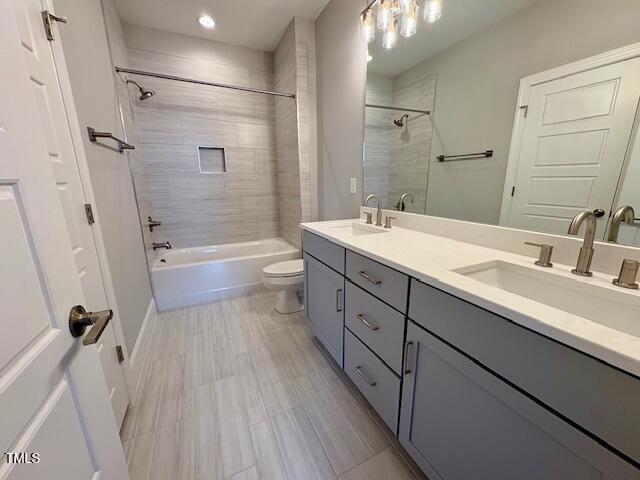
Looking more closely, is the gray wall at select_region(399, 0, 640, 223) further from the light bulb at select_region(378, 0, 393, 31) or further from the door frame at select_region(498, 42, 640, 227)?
the light bulb at select_region(378, 0, 393, 31)

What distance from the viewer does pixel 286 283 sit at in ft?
6.99

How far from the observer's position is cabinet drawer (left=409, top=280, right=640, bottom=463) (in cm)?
45

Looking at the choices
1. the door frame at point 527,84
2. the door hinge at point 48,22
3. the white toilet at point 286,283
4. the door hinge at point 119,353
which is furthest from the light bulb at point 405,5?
the door hinge at point 119,353

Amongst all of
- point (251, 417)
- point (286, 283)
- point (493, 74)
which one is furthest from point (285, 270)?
point (493, 74)

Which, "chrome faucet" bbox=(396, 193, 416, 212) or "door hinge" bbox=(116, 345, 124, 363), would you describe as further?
"chrome faucet" bbox=(396, 193, 416, 212)

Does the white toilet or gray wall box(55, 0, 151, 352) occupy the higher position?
gray wall box(55, 0, 151, 352)

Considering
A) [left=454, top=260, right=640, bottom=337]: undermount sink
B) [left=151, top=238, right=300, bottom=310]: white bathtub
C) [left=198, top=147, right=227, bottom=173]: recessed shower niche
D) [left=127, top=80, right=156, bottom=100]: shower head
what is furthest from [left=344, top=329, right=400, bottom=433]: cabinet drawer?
[left=127, top=80, right=156, bottom=100]: shower head

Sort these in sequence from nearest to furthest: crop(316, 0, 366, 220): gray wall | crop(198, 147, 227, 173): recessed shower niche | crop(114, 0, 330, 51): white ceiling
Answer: crop(316, 0, 366, 220): gray wall < crop(114, 0, 330, 51): white ceiling < crop(198, 147, 227, 173): recessed shower niche

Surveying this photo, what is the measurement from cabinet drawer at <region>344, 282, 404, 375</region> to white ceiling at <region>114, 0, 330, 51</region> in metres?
2.39

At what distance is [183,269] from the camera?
235 centimetres

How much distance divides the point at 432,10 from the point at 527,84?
0.68 metres

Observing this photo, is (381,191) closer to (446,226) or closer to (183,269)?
(446,226)

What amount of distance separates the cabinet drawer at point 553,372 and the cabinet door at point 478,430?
32mm

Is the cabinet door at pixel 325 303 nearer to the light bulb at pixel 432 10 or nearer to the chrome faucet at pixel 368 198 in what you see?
the chrome faucet at pixel 368 198
